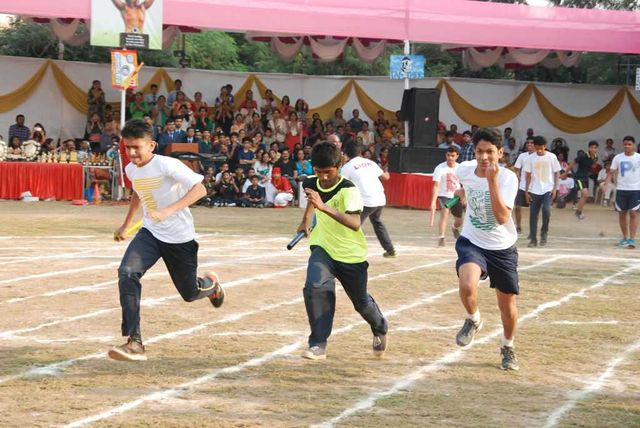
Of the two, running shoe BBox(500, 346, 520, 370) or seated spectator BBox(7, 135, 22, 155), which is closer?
running shoe BBox(500, 346, 520, 370)

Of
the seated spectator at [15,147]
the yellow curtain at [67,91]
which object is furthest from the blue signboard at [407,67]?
the seated spectator at [15,147]

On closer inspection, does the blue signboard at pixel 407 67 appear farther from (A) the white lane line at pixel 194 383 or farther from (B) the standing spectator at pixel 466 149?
Answer: (A) the white lane line at pixel 194 383

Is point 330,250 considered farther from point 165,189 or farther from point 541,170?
point 541,170

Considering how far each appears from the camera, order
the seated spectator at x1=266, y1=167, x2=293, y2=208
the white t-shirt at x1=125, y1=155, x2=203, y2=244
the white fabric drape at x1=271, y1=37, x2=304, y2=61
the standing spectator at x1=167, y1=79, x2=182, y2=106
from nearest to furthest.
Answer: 1. the white t-shirt at x1=125, y1=155, x2=203, y2=244
2. the seated spectator at x1=266, y1=167, x2=293, y2=208
3. the standing spectator at x1=167, y1=79, x2=182, y2=106
4. the white fabric drape at x1=271, y1=37, x2=304, y2=61

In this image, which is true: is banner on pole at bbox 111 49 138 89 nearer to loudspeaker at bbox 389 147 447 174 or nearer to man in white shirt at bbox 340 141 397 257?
loudspeaker at bbox 389 147 447 174

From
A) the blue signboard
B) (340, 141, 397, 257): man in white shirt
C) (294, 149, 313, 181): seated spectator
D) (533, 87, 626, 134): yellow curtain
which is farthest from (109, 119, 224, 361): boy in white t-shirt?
(533, 87, 626, 134): yellow curtain

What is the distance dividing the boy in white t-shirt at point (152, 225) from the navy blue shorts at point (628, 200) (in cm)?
1112

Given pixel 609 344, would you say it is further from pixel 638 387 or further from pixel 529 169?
pixel 529 169

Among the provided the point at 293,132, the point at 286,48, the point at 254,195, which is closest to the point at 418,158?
the point at 254,195

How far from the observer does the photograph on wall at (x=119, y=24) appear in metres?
24.9

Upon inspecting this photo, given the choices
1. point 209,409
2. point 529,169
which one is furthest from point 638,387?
point 529,169

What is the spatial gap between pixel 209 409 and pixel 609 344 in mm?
4110

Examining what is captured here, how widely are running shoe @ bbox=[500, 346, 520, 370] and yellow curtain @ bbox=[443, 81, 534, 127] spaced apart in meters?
25.5

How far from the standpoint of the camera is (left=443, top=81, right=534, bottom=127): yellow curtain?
33875 mm
